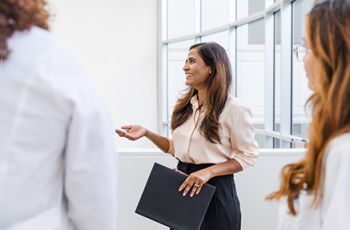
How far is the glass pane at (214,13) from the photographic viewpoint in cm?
668

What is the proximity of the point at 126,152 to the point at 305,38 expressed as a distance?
175 cm

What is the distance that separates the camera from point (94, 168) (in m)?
0.98

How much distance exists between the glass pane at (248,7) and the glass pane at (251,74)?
175 mm

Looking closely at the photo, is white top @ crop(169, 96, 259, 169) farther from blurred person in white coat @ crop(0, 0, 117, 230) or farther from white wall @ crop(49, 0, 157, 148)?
white wall @ crop(49, 0, 157, 148)

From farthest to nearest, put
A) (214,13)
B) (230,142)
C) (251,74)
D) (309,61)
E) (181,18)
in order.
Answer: (181,18) → (214,13) → (251,74) → (230,142) → (309,61)

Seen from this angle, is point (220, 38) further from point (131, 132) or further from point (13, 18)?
point (13, 18)

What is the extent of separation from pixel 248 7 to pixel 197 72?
4262mm

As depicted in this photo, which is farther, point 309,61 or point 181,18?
point 181,18

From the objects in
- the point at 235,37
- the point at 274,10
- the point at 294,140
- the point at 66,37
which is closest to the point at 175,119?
the point at 294,140

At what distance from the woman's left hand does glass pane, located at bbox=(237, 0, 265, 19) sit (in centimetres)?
404

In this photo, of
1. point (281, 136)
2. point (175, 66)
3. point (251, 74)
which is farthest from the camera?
point (175, 66)

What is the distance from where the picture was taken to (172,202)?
6.28 ft

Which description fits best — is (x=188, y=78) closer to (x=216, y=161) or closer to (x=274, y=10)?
(x=216, y=161)

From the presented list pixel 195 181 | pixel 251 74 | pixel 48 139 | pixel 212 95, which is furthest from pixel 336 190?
pixel 251 74
